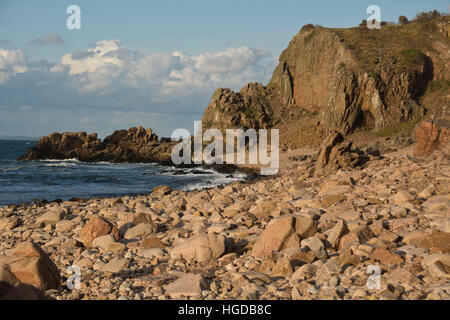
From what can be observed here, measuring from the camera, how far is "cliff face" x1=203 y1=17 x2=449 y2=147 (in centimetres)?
3678

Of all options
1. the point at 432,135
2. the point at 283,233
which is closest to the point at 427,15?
the point at 432,135

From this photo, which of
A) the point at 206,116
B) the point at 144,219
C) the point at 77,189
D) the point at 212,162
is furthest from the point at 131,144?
the point at 144,219

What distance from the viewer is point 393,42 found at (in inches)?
1607

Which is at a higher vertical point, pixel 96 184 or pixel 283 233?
pixel 283 233

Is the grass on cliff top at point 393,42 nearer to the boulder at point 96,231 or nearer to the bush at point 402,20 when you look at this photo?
the bush at point 402,20

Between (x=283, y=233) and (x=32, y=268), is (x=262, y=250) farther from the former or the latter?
(x=32, y=268)

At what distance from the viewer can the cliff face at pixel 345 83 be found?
3678 cm

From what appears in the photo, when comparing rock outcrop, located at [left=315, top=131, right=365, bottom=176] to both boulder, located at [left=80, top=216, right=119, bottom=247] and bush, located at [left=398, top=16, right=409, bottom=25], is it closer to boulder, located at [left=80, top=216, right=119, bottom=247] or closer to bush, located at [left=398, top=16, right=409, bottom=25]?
boulder, located at [left=80, top=216, right=119, bottom=247]

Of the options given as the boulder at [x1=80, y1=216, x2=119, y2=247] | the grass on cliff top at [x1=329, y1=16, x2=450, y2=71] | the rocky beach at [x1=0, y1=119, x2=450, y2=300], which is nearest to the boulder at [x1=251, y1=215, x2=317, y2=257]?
the rocky beach at [x1=0, y1=119, x2=450, y2=300]

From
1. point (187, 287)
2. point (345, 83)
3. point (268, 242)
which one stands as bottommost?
point (187, 287)

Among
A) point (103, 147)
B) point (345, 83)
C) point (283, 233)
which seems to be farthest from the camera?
point (103, 147)

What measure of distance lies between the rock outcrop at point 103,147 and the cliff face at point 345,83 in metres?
12.7

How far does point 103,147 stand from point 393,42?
4442 centimetres

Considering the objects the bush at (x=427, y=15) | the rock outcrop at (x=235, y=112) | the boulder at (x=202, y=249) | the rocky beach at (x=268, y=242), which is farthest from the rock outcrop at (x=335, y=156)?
the bush at (x=427, y=15)
